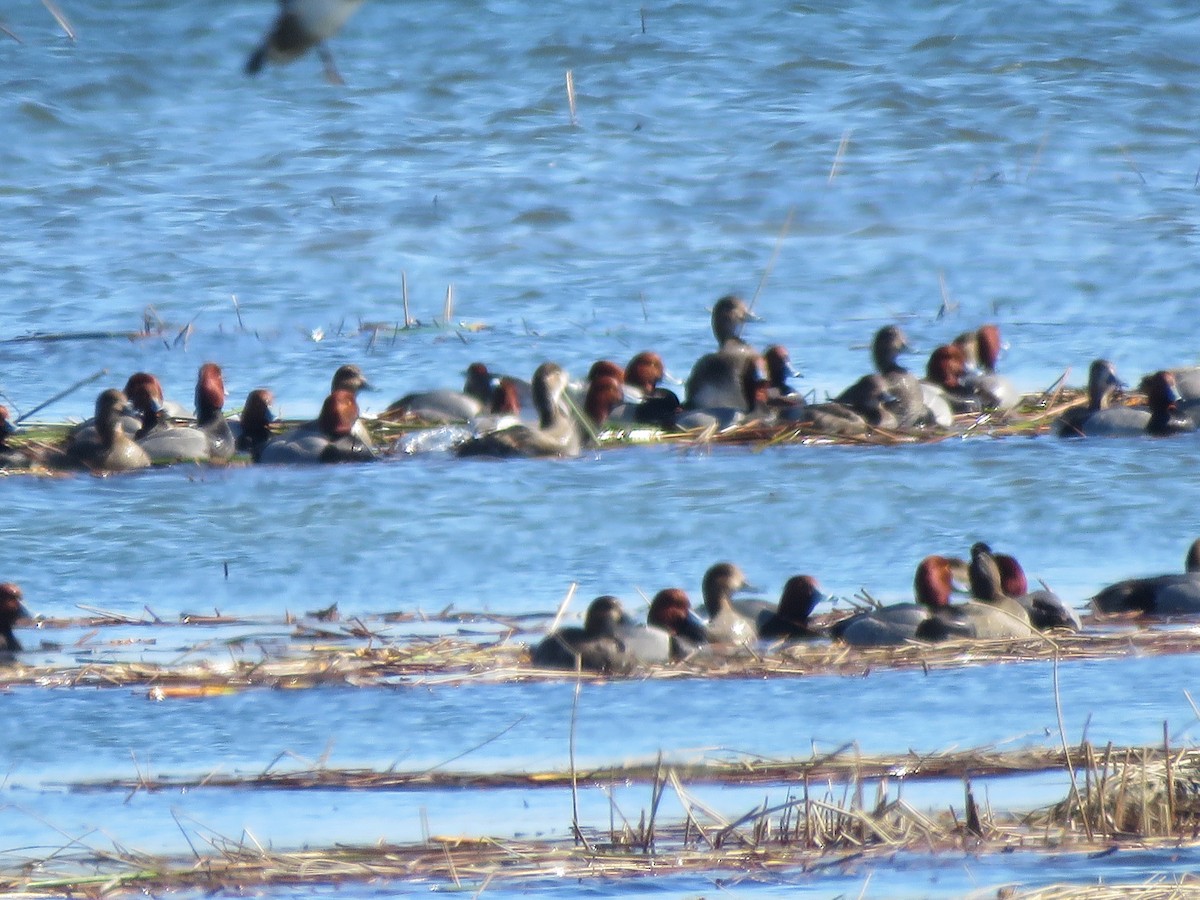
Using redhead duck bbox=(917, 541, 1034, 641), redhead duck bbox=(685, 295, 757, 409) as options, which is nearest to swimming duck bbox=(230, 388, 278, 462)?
redhead duck bbox=(685, 295, 757, 409)

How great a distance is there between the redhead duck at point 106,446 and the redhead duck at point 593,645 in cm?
495

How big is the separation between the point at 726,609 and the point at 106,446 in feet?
16.0

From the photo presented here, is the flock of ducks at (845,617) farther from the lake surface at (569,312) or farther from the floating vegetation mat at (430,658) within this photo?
the lake surface at (569,312)

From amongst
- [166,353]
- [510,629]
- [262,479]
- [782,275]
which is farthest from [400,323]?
[510,629]

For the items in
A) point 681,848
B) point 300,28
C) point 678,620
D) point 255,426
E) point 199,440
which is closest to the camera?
point 300,28

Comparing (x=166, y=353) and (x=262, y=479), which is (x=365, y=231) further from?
(x=262, y=479)

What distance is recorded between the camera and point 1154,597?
9.70 meters

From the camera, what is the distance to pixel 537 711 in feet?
27.1

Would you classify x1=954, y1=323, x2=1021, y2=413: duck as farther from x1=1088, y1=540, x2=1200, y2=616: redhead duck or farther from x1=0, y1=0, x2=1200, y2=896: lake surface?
x1=1088, y1=540, x2=1200, y2=616: redhead duck

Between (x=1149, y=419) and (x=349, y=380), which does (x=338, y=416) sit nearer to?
(x=349, y=380)

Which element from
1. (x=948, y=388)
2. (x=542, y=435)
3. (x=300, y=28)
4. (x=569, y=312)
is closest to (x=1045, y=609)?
(x=542, y=435)

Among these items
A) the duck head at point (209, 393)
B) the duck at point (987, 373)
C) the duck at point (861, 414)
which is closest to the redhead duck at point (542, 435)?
the duck at point (861, 414)

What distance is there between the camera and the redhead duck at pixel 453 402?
47.1ft

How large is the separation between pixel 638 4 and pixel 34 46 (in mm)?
8120
